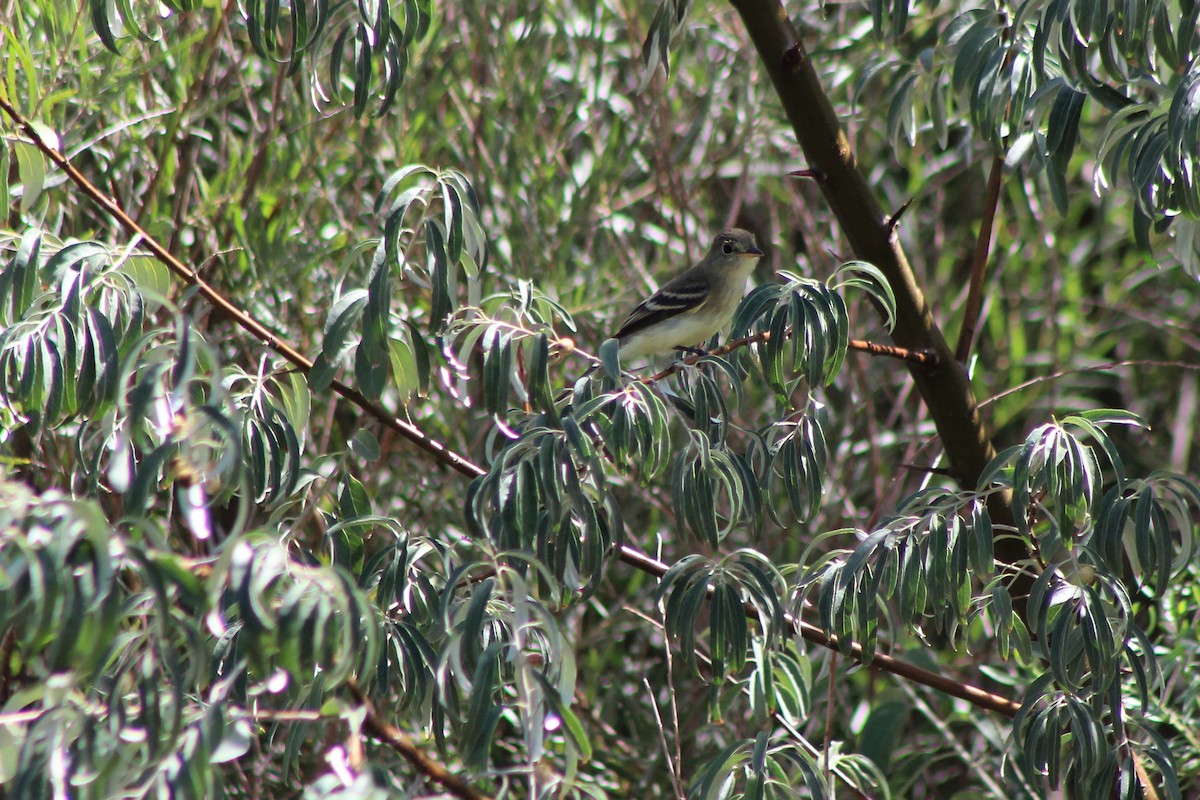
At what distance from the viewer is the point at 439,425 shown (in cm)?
455

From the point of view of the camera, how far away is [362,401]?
240cm

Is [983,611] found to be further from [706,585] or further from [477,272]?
[477,272]

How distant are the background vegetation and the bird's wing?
0.50ft

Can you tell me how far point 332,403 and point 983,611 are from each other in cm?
229

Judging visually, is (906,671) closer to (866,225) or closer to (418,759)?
(866,225)

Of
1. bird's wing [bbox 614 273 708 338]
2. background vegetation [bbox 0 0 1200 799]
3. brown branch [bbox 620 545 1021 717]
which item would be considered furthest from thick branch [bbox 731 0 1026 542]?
bird's wing [bbox 614 273 708 338]

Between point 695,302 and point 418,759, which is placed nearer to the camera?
point 418,759

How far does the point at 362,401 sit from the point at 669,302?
2.34 metres

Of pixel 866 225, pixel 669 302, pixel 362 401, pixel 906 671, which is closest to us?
pixel 362 401

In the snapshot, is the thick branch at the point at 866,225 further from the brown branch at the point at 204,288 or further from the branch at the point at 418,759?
the branch at the point at 418,759

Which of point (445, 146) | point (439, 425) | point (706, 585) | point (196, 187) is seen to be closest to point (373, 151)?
point (445, 146)

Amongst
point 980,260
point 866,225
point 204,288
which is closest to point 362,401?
point 204,288

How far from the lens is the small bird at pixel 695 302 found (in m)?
4.58

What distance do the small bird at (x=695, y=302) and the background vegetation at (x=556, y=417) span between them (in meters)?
0.17
